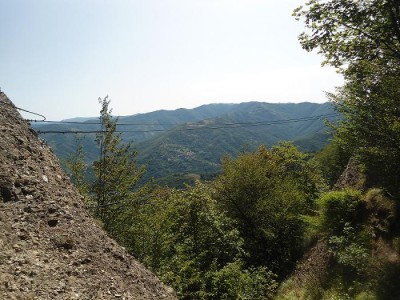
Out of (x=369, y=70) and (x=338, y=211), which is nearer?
(x=369, y=70)

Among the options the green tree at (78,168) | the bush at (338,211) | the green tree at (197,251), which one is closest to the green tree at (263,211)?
the green tree at (197,251)

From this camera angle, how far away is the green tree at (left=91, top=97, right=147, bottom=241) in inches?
786

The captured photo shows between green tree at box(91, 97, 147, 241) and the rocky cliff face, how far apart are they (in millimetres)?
6245

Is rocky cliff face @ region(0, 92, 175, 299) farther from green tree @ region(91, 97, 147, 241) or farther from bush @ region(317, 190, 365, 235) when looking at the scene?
bush @ region(317, 190, 365, 235)

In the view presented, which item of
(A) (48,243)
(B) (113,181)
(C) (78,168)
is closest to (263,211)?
(B) (113,181)

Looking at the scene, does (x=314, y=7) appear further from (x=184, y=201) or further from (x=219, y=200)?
(x=219, y=200)

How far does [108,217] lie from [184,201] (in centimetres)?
590

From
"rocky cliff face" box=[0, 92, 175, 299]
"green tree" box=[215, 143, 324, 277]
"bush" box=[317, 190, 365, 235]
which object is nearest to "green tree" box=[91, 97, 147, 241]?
"rocky cliff face" box=[0, 92, 175, 299]

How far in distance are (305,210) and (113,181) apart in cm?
1666

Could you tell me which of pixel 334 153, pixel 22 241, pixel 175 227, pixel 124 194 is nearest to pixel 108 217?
pixel 124 194

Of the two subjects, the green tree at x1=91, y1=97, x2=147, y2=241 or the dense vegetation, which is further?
the green tree at x1=91, y1=97, x2=147, y2=241

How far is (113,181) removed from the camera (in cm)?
2055

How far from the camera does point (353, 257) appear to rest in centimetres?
1339

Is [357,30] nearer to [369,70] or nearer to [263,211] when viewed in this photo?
[369,70]
